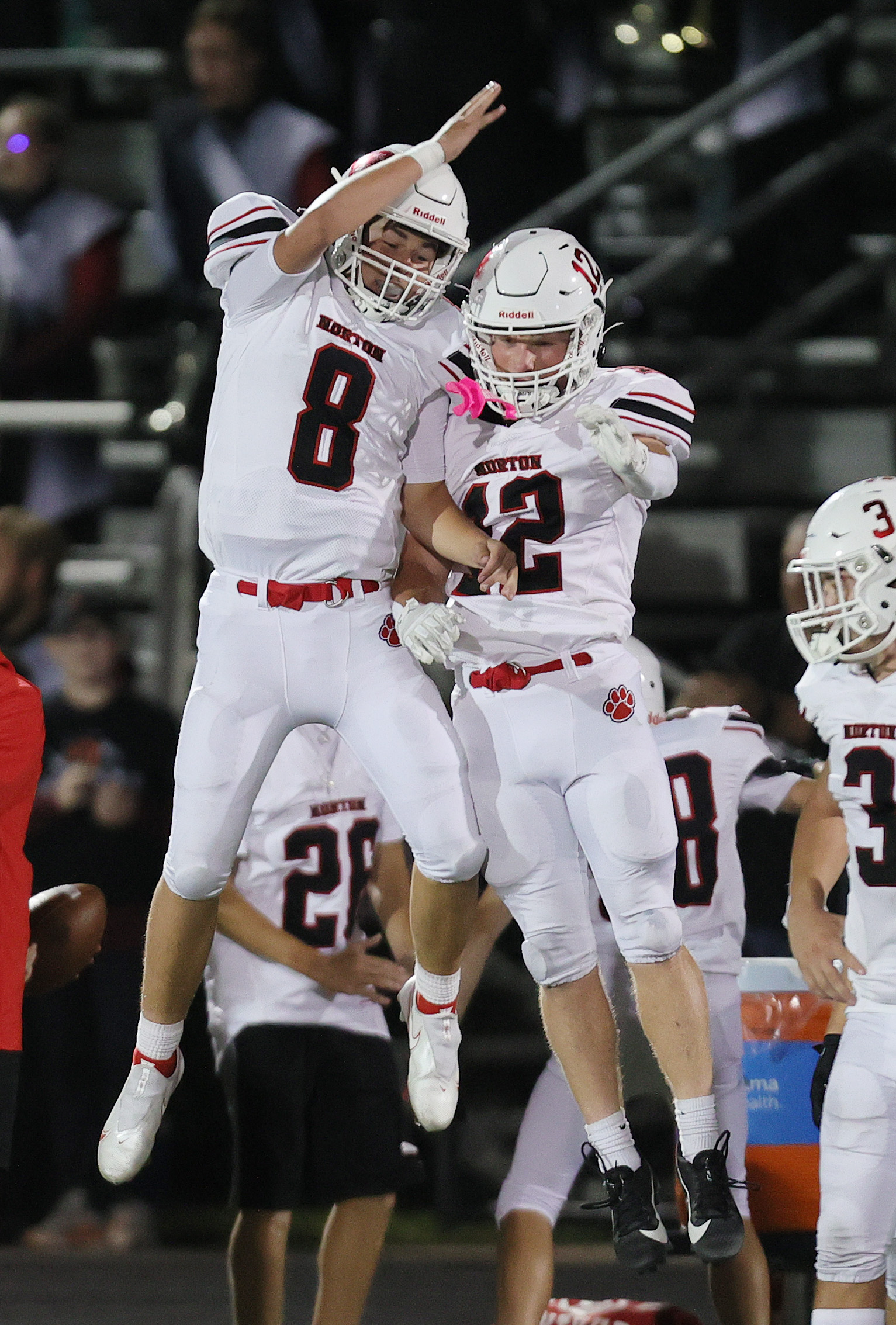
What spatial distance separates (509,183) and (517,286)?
10.1ft

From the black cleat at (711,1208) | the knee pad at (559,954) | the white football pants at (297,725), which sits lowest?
the black cleat at (711,1208)

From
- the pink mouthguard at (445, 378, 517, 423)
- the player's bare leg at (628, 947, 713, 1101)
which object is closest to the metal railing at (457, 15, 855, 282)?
the pink mouthguard at (445, 378, 517, 423)

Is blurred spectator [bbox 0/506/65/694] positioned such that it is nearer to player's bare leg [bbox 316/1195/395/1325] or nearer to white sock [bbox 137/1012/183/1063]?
white sock [bbox 137/1012/183/1063]

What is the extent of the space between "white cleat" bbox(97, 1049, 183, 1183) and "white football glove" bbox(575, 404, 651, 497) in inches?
59.9

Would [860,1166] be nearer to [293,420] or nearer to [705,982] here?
[705,982]

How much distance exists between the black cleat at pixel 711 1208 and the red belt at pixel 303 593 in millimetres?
1298

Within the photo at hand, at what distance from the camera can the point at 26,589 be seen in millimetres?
5434

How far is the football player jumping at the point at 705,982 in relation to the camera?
12.9 ft

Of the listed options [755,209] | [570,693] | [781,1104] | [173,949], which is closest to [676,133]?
[755,209]

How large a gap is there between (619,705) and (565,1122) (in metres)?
1.08

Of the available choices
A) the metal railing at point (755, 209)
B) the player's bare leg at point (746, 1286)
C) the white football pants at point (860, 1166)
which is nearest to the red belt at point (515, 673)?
the white football pants at point (860, 1166)

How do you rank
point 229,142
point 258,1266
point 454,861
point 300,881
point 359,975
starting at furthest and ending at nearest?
1. point 229,142
2. point 300,881
3. point 359,975
4. point 258,1266
5. point 454,861

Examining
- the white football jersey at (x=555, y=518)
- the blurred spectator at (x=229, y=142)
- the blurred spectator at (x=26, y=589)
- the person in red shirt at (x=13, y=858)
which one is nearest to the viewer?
the person in red shirt at (x=13, y=858)

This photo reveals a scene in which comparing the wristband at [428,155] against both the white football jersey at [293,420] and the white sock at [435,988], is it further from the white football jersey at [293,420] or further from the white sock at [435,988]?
the white sock at [435,988]
